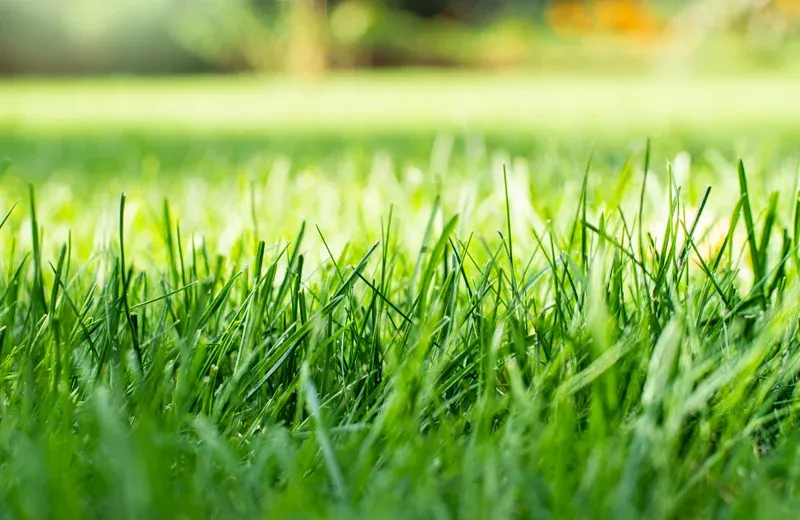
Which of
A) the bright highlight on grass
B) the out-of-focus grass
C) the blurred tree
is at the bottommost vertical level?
the bright highlight on grass

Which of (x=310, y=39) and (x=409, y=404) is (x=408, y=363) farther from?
(x=310, y=39)

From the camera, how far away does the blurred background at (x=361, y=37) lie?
1407 cm

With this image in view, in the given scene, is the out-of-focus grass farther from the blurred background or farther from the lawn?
the blurred background

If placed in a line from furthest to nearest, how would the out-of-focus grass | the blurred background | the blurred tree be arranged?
the blurred background → the blurred tree → the out-of-focus grass

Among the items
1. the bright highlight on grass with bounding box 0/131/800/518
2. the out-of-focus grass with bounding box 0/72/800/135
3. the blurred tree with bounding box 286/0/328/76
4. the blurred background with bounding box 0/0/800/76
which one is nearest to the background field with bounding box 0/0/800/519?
the bright highlight on grass with bounding box 0/131/800/518

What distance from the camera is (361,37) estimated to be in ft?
50.1

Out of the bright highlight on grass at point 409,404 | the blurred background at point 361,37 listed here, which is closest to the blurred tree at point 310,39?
the blurred background at point 361,37

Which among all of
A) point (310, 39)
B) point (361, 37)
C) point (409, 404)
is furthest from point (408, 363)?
point (361, 37)

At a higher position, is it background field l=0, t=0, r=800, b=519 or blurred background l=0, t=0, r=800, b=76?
blurred background l=0, t=0, r=800, b=76

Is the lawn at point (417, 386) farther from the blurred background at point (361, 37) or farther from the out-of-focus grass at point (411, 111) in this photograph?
the blurred background at point (361, 37)

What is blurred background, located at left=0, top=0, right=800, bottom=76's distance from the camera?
14070 millimetres

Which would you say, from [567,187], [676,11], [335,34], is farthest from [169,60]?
[567,187]

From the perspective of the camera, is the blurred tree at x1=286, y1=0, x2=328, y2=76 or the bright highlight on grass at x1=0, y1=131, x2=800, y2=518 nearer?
the bright highlight on grass at x1=0, y1=131, x2=800, y2=518

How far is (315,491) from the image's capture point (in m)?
0.52
